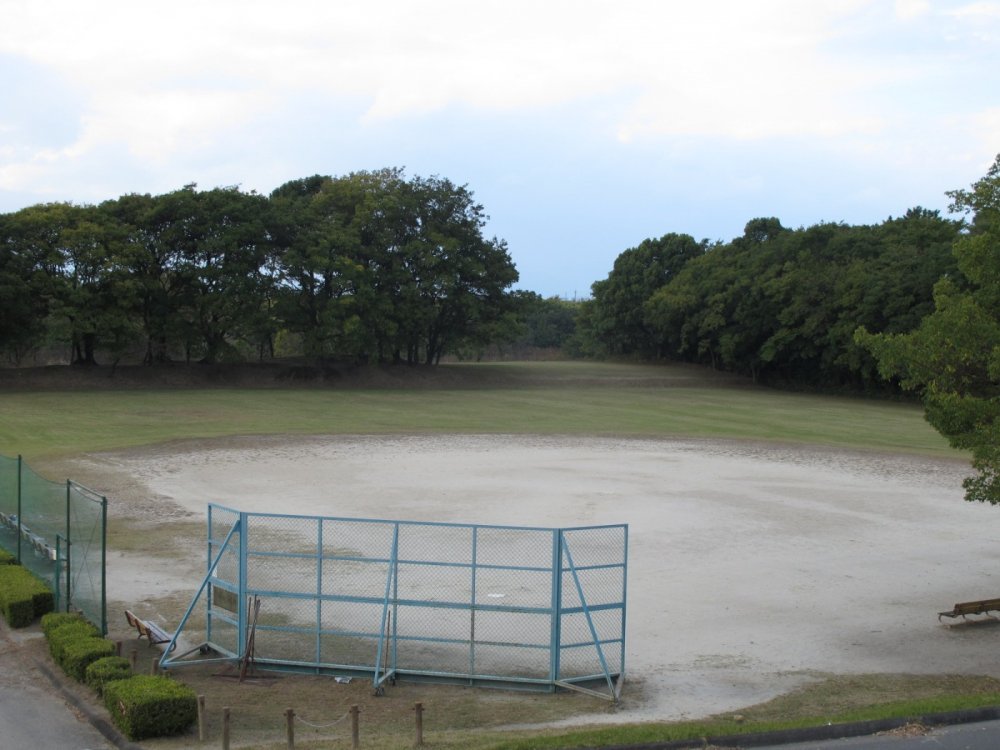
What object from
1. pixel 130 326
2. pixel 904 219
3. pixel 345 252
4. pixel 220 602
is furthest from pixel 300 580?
pixel 904 219

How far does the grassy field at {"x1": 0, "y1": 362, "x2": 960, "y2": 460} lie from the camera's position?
40.8 meters

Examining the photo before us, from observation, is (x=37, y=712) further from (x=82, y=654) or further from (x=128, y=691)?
(x=128, y=691)

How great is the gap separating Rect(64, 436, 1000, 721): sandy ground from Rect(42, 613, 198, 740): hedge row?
114 inches

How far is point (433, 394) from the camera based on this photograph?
64312mm

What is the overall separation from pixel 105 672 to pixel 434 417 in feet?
120

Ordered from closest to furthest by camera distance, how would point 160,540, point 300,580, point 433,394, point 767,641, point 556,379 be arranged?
point 767,641, point 300,580, point 160,540, point 433,394, point 556,379

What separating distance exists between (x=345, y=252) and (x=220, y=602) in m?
55.3

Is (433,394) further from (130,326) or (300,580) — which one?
(300,580)

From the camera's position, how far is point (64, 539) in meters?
16.7

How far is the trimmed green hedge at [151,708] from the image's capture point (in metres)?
11.0

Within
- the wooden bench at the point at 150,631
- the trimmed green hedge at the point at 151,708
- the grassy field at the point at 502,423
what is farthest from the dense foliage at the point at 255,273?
the trimmed green hedge at the point at 151,708

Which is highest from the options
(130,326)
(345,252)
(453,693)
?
(345,252)

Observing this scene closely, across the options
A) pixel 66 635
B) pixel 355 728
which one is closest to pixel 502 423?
pixel 66 635

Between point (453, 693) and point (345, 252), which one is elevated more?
point (345, 252)
